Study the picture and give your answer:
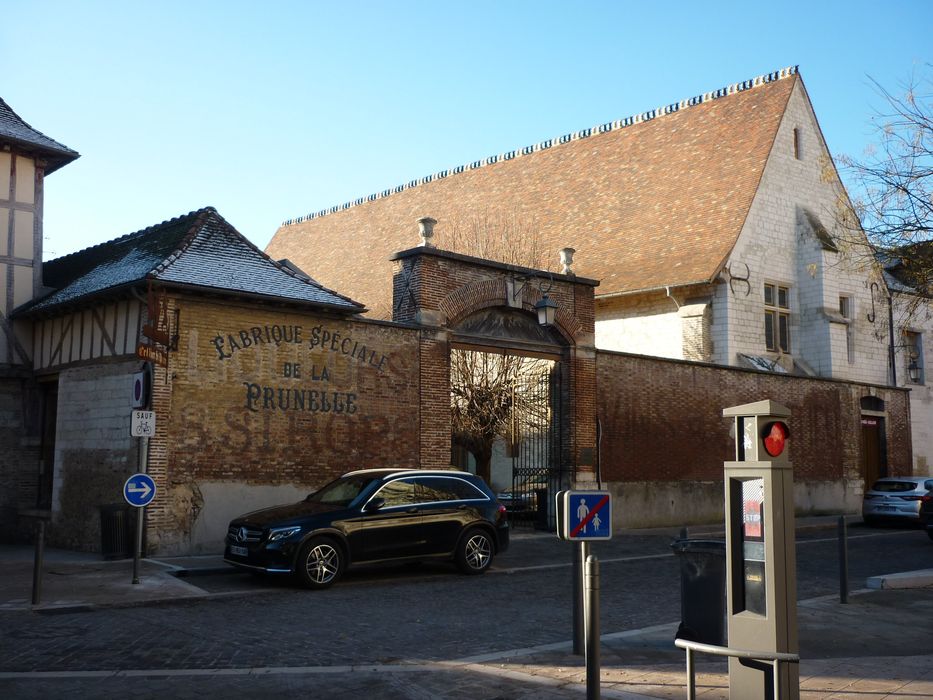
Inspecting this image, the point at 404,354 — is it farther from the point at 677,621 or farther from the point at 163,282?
the point at 677,621

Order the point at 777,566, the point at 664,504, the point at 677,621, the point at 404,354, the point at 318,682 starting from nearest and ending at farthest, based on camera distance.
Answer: the point at 777,566 < the point at 318,682 < the point at 677,621 < the point at 404,354 < the point at 664,504

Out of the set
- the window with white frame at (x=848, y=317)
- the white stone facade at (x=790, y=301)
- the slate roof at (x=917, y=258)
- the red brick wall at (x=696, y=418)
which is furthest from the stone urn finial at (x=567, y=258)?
the window with white frame at (x=848, y=317)

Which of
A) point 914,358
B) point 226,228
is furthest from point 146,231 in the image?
point 914,358

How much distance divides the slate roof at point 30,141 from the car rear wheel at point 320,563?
11.6 m

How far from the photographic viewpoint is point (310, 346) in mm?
17141

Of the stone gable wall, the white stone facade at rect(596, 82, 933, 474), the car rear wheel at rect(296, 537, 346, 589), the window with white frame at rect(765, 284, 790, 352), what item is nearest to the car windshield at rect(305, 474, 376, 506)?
the car rear wheel at rect(296, 537, 346, 589)

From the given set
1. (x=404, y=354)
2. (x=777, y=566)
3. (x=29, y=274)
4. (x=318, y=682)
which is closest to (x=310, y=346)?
Result: (x=404, y=354)

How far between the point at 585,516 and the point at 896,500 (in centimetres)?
2101

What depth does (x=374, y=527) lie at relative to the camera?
13.1m

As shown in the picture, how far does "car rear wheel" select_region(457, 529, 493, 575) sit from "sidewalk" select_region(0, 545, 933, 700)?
3.89 metres

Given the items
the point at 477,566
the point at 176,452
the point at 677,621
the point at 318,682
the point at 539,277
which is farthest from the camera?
the point at 539,277

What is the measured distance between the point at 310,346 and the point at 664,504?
10761 millimetres

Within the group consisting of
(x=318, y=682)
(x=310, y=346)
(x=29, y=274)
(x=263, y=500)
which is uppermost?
(x=29, y=274)

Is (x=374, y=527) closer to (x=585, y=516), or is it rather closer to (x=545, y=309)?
(x=585, y=516)
